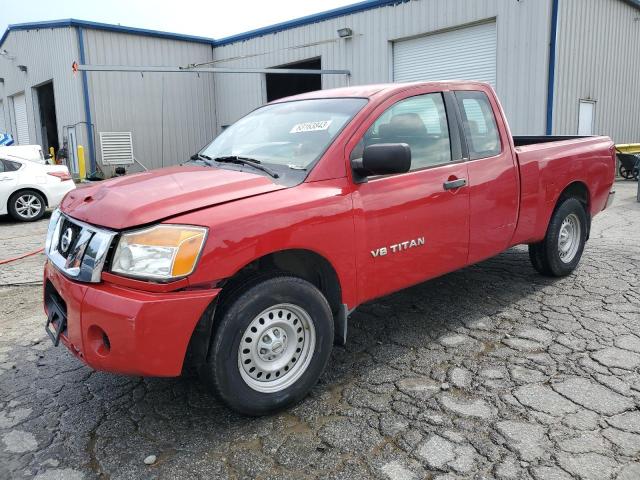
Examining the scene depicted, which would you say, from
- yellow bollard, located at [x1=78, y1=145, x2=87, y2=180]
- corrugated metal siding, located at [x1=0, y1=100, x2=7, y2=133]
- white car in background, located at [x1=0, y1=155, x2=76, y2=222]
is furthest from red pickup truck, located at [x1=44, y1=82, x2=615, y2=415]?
corrugated metal siding, located at [x1=0, y1=100, x2=7, y2=133]

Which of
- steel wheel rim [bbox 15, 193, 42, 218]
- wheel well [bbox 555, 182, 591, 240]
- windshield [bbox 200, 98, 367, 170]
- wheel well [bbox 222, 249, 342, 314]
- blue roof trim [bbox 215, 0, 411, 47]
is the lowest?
steel wheel rim [bbox 15, 193, 42, 218]

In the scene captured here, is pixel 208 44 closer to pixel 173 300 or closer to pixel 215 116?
pixel 215 116

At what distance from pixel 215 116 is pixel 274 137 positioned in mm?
18433

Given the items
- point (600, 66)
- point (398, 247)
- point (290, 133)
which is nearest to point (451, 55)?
point (600, 66)

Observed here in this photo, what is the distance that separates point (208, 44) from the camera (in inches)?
824

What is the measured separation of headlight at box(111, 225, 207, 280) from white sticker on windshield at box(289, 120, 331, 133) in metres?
1.26

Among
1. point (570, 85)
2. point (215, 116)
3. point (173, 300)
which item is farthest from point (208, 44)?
point (173, 300)

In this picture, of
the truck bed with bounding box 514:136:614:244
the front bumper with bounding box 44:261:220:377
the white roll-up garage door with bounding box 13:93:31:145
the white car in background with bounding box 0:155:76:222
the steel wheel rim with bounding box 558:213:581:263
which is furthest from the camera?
the white roll-up garage door with bounding box 13:93:31:145

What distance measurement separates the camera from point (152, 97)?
19.9 metres

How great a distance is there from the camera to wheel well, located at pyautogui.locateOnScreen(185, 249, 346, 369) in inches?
110

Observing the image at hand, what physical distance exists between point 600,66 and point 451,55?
423 cm

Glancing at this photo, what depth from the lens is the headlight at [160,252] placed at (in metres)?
2.61

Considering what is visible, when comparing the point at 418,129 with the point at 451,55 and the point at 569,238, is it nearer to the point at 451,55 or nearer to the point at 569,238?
the point at 569,238

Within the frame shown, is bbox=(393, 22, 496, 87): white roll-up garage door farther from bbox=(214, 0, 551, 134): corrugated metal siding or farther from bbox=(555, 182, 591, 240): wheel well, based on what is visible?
bbox=(555, 182, 591, 240): wheel well
